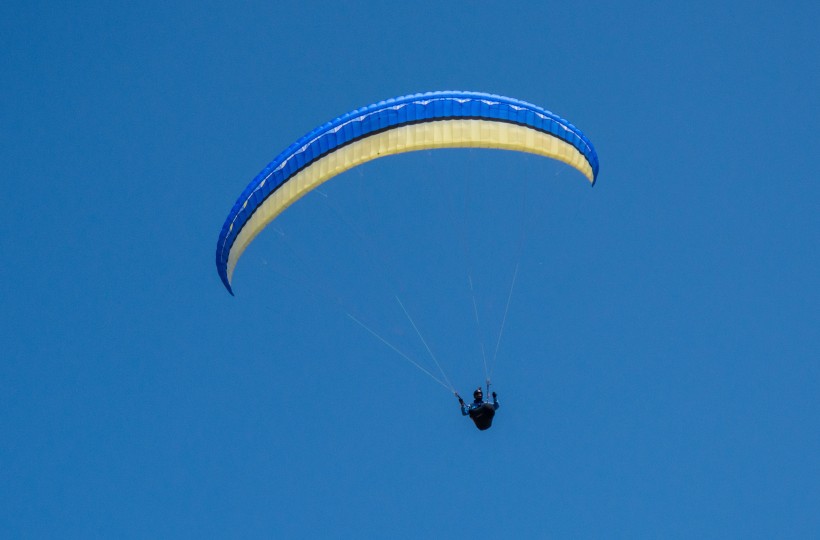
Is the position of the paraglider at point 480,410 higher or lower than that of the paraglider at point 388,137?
lower

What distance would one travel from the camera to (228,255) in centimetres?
2723

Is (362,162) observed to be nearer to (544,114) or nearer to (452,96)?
(452,96)

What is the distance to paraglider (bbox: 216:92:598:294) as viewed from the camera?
990 inches

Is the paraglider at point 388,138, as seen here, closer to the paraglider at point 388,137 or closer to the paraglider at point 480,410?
the paraglider at point 388,137

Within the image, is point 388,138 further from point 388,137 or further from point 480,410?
point 480,410

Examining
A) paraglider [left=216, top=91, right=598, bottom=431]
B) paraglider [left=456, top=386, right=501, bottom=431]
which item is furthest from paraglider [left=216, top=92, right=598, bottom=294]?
paraglider [left=456, top=386, right=501, bottom=431]

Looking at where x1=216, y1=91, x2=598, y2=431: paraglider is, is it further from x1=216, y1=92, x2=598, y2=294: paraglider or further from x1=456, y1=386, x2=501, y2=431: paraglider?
x1=456, y1=386, x2=501, y2=431: paraglider

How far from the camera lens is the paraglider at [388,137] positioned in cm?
2516

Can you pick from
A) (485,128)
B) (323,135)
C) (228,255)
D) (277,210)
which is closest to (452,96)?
(485,128)

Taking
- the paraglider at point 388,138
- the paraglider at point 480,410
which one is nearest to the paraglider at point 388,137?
the paraglider at point 388,138

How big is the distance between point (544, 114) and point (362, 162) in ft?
13.2

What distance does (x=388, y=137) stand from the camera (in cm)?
2550

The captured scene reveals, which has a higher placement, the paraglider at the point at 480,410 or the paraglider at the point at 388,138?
the paraglider at the point at 388,138

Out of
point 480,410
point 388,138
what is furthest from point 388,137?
point 480,410
